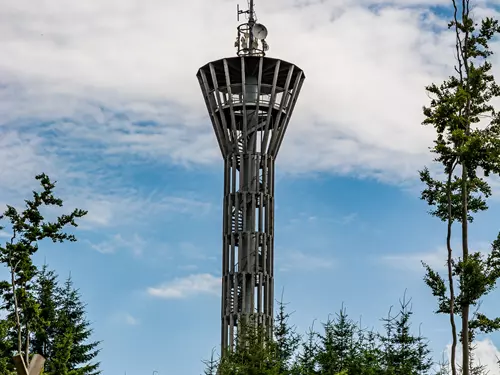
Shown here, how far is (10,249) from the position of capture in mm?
23859

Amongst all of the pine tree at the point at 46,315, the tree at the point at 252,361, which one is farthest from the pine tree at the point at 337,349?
the pine tree at the point at 46,315

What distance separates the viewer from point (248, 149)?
4428cm

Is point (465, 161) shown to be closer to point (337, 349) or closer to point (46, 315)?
point (337, 349)

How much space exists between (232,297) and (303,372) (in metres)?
21.6

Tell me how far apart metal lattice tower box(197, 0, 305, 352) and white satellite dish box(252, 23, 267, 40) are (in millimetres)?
1871

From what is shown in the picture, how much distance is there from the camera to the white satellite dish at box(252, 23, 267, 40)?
46031 millimetres

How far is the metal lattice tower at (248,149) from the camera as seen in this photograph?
42375mm

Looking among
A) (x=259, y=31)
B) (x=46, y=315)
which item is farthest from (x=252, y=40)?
(x=46, y=315)

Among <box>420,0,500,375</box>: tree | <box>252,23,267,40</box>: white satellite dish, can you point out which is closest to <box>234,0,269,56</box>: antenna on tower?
<box>252,23,267,40</box>: white satellite dish

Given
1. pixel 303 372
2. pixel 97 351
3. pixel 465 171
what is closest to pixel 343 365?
pixel 303 372

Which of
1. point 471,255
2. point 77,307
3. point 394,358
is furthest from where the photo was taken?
point 77,307

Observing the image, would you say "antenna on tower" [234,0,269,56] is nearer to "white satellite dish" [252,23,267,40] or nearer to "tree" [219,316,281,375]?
"white satellite dish" [252,23,267,40]

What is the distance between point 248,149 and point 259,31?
6370 mm

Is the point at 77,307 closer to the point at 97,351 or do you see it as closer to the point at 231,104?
the point at 97,351
